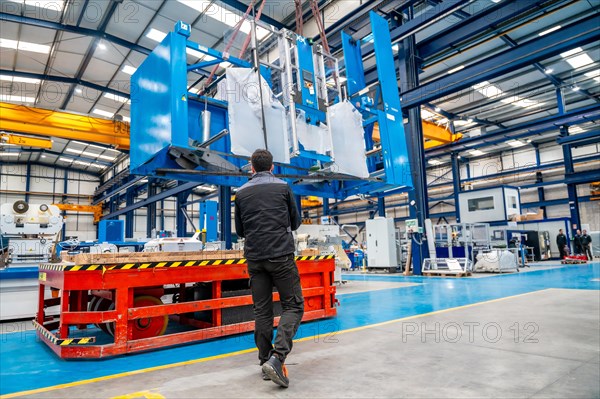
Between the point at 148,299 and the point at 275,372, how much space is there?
2151 mm

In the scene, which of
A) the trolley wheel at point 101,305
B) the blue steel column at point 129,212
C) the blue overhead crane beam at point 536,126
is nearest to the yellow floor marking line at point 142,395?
the trolley wheel at point 101,305

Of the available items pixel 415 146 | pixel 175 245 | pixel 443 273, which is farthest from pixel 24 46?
pixel 443 273

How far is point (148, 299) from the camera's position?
3959mm

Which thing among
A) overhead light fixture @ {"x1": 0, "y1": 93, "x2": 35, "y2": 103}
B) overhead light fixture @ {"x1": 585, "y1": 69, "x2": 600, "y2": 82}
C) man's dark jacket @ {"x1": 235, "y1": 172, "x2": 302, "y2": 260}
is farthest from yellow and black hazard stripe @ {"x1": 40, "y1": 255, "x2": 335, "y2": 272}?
overhead light fixture @ {"x1": 585, "y1": 69, "x2": 600, "y2": 82}

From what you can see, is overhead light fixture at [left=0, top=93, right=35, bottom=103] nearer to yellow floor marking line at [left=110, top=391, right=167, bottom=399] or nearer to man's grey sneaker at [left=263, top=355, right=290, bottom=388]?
yellow floor marking line at [left=110, top=391, right=167, bottom=399]

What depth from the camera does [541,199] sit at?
2486 cm

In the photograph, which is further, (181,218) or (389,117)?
(181,218)

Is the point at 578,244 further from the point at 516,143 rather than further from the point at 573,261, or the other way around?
the point at 516,143

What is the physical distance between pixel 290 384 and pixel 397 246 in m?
11.8

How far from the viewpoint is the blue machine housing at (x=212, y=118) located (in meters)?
3.61

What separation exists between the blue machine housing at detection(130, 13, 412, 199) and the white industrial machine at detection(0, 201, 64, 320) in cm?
271

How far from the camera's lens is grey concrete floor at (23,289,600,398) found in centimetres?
233

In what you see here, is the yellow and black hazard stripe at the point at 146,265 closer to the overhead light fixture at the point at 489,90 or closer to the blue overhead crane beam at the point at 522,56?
the blue overhead crane beam at the point at 522,56

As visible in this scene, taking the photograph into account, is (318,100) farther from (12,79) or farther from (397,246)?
(12,79)
